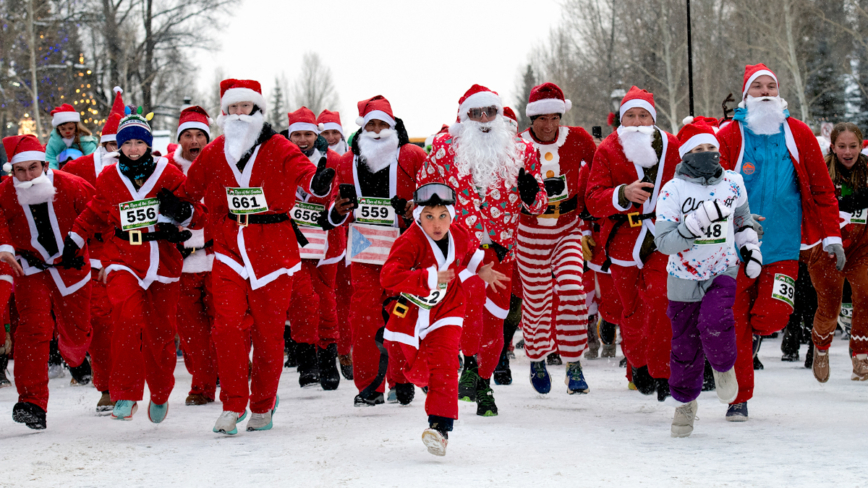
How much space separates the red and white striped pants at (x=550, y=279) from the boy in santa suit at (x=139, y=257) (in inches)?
109

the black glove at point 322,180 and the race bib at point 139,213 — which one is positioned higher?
the black glove at point 322,180

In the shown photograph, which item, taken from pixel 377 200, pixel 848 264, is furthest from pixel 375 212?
pixel 848 264

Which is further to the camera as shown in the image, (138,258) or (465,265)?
(138,258)

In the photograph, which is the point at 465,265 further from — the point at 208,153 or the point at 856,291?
the point at 856,291

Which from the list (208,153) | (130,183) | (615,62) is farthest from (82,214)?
(615,62)

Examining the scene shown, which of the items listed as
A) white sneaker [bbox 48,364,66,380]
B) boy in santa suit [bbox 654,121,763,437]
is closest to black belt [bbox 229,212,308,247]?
boy in santa suit [bbox 654,121,763,437]

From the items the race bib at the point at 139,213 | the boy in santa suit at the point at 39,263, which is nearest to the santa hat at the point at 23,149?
the boy in santa suit at the point at 39,263

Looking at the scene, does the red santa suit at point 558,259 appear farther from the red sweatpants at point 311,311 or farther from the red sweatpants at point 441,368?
the red sweatpants at point 441,368

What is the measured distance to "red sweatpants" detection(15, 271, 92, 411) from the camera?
7141 mm

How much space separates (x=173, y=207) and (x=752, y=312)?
410 cm

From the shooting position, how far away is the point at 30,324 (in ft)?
23.9

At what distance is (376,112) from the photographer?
8.05 metres

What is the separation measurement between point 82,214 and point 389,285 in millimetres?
2842

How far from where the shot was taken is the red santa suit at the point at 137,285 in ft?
23.3
